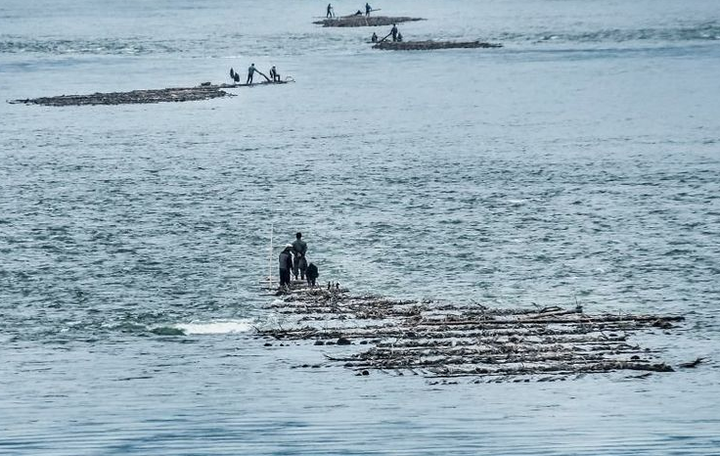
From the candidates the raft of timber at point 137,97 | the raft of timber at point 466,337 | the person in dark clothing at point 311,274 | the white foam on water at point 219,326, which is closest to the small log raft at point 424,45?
the raft of timber at point 137,97

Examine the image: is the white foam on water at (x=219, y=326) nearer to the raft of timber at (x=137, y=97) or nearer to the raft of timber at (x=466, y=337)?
the raft of timber at (x=466, y=337)

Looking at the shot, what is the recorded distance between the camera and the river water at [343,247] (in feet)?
131

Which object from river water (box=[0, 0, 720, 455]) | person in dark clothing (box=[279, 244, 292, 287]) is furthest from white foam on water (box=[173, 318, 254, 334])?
person in dark clothing (box=[279, 244, 292, 287])

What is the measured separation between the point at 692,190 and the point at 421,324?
33737 mm

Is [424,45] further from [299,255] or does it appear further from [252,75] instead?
[299,255]

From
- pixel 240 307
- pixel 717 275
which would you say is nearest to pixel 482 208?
pixel 717 275

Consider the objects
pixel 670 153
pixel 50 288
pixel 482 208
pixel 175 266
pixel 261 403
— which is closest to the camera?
pixel 261 403

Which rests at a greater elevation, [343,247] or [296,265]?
[296,265]

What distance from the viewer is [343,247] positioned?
205 feet

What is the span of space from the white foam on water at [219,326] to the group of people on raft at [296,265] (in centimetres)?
378

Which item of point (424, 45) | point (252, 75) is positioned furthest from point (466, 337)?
point (424, 45)

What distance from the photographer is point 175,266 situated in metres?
59.4

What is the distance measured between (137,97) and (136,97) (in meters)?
0.10

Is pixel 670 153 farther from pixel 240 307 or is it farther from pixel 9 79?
pixel 9 79
